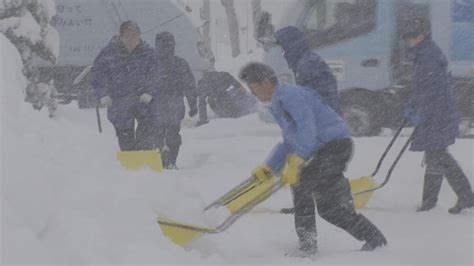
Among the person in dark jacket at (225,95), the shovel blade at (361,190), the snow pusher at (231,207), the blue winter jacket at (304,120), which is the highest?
the blue winter jacket at (304,120)

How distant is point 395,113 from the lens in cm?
1017

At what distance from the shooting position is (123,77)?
7074mm

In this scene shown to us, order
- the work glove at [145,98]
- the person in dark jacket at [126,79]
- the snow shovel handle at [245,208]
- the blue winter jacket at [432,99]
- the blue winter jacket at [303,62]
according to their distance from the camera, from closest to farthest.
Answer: the snow shovel handle at [245,208]
the blue winter jacket at [303,62]
the blue winter jacket at [432,99]
the person in dark jacket at [126,79]
the work glove at [145,98]

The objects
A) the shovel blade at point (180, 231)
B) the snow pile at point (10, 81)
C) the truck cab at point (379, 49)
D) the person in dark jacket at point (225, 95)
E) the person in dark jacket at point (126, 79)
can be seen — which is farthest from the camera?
the person in dark jacket at point (225, 95)

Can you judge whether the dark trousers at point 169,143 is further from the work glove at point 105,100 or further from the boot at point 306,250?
the boot at point 306,250

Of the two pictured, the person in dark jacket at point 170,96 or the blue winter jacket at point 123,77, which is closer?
the blue winter jacket at point 123,77

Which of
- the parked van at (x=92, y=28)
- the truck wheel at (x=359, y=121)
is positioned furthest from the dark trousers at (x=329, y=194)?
the parked van at (x=92, y=28)

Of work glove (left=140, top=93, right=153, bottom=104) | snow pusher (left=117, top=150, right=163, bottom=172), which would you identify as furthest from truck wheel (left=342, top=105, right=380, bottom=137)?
snow pusher (left=117, top=150, right=163, bottom=172)

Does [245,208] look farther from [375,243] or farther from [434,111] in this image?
[434,111]

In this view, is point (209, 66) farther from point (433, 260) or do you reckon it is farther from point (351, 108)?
point (433, 260)

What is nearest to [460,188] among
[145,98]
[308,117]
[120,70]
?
[308,117]

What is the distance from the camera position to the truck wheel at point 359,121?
1016 cm

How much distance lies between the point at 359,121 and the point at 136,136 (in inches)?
150

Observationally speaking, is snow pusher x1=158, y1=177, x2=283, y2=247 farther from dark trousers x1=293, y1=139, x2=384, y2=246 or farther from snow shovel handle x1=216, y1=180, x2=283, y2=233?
dark trousers x1=293, y1=139, x2=384, y2=246
